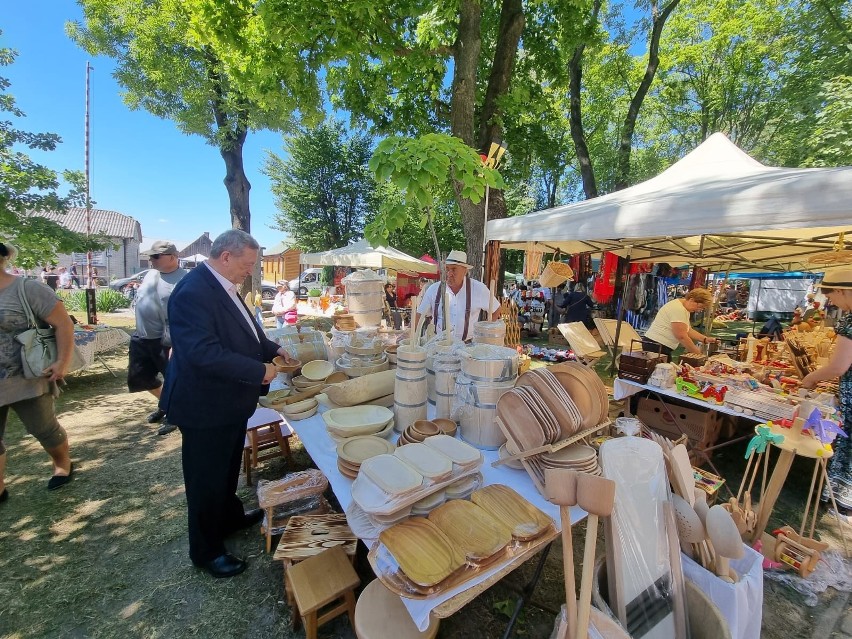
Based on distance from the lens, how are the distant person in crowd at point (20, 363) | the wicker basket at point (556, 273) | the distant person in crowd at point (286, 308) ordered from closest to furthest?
the distant person in crowd at point (20, 363), the wicker basket at point (556, 273), the distant person in crowd at point (286, 308)

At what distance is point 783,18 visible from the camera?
1221 centimetres

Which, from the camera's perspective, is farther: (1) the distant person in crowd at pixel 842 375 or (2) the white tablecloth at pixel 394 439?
(1) the distant person in crowd at pixel 842 375

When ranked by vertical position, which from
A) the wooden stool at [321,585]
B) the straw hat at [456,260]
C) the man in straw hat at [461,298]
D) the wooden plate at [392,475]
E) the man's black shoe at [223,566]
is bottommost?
the man's black shoe at [223,566]

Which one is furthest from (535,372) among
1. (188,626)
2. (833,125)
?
(833,125)

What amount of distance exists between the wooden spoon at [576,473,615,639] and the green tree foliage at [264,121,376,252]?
2258 cm

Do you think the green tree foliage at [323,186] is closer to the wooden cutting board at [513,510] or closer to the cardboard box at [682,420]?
the cardboard box at [682,420]

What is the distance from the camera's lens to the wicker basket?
21.9ft

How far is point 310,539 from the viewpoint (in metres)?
1.84

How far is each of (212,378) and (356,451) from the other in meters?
0.83

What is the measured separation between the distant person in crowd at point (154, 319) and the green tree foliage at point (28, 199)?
2075 mm

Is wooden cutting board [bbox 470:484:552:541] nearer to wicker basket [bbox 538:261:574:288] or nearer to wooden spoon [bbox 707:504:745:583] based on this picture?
wooden spoon [bbox 707:504:745:583]

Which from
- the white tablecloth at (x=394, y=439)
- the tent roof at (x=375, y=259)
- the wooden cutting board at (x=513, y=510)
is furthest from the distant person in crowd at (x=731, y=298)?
the wooden cutting board at (x=513, y=510)

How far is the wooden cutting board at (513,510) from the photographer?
4.03 ft

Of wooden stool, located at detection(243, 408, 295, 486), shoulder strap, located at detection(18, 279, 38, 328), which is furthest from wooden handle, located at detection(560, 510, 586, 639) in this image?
shoulder strap, located at detection(18, 279, 38, 328)
